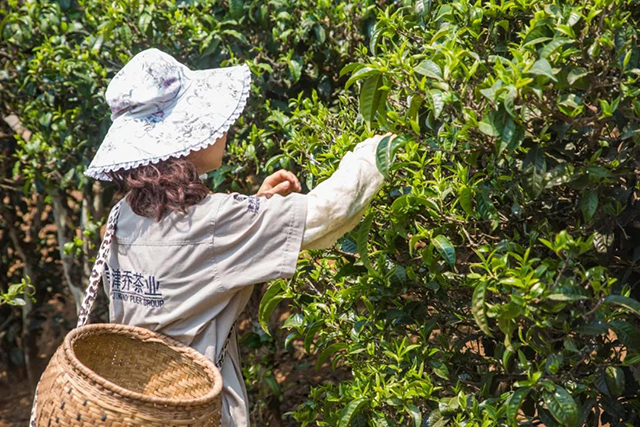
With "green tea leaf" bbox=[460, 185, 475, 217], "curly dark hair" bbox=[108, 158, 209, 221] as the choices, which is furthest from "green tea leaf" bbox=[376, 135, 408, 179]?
"curly dark hair" bbox=[108, 158, 209, 221]

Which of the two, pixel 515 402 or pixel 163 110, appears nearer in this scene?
pixel 515 402

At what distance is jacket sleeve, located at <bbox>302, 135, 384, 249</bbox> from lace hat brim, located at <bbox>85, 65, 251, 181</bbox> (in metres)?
0.37

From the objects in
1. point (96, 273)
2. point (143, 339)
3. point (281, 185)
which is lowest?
point (143, 339)

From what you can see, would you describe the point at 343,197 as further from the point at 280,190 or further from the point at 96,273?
the point at 96,273

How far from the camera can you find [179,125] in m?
2.67

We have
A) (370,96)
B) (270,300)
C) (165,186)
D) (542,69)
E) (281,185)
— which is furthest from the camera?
(270,300)

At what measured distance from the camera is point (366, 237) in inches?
105

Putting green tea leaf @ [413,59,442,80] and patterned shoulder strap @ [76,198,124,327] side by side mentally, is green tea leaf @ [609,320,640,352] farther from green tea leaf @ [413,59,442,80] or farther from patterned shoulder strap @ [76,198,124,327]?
patterned shoulder strap @ [76,198,124,327]

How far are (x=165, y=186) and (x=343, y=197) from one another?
0.52 metres

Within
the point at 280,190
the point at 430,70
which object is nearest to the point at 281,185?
the point at 280,190

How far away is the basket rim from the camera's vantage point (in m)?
2.34

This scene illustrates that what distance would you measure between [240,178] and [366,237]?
1.57m

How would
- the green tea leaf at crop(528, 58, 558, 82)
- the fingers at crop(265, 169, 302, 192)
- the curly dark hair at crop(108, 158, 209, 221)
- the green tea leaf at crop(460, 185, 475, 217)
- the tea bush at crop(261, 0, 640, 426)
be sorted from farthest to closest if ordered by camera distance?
the fingers at crop(265, 169, 302, 192), the curly dark hair at crop(108, 158, 209, 221), the green tea leaf at crop(460, 185, 475, 217), the tea bush at crop(261, 0, 640, 426), the green tea leaf at crop(528, 58, 558, 82)

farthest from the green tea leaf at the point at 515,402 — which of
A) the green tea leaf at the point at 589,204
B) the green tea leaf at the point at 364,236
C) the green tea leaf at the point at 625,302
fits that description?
the green tea leaf at the point at 364,236
